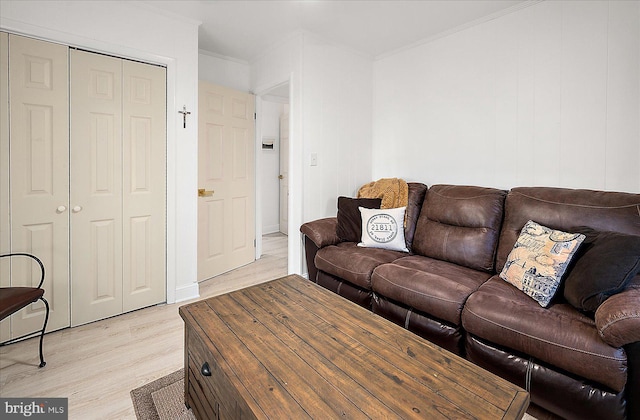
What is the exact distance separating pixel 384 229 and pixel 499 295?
43.3 inches

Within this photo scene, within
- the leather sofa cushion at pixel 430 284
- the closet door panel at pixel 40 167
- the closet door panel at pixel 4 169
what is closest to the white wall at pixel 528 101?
the leather sofa cushion at pixel 430 284

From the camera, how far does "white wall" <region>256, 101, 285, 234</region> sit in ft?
18.6

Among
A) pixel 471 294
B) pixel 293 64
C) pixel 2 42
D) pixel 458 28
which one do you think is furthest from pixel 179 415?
pixel 458 28

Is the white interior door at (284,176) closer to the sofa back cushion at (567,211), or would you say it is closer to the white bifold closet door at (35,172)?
the white bifold closet door at (35,172)

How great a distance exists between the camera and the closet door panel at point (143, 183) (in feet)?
8.20

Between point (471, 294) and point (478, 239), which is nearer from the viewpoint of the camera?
point (471, 294)

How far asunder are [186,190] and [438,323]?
7.41 feet

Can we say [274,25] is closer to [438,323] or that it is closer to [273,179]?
[438,323]

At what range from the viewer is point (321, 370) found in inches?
43.9

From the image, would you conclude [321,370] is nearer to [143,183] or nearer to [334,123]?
[143,183]

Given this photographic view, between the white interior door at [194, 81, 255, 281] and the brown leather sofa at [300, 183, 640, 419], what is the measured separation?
115cm

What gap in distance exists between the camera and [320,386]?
1038 millimetres

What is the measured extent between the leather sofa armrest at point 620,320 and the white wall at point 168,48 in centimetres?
282

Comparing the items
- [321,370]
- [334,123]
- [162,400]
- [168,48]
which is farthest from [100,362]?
[334,123]
